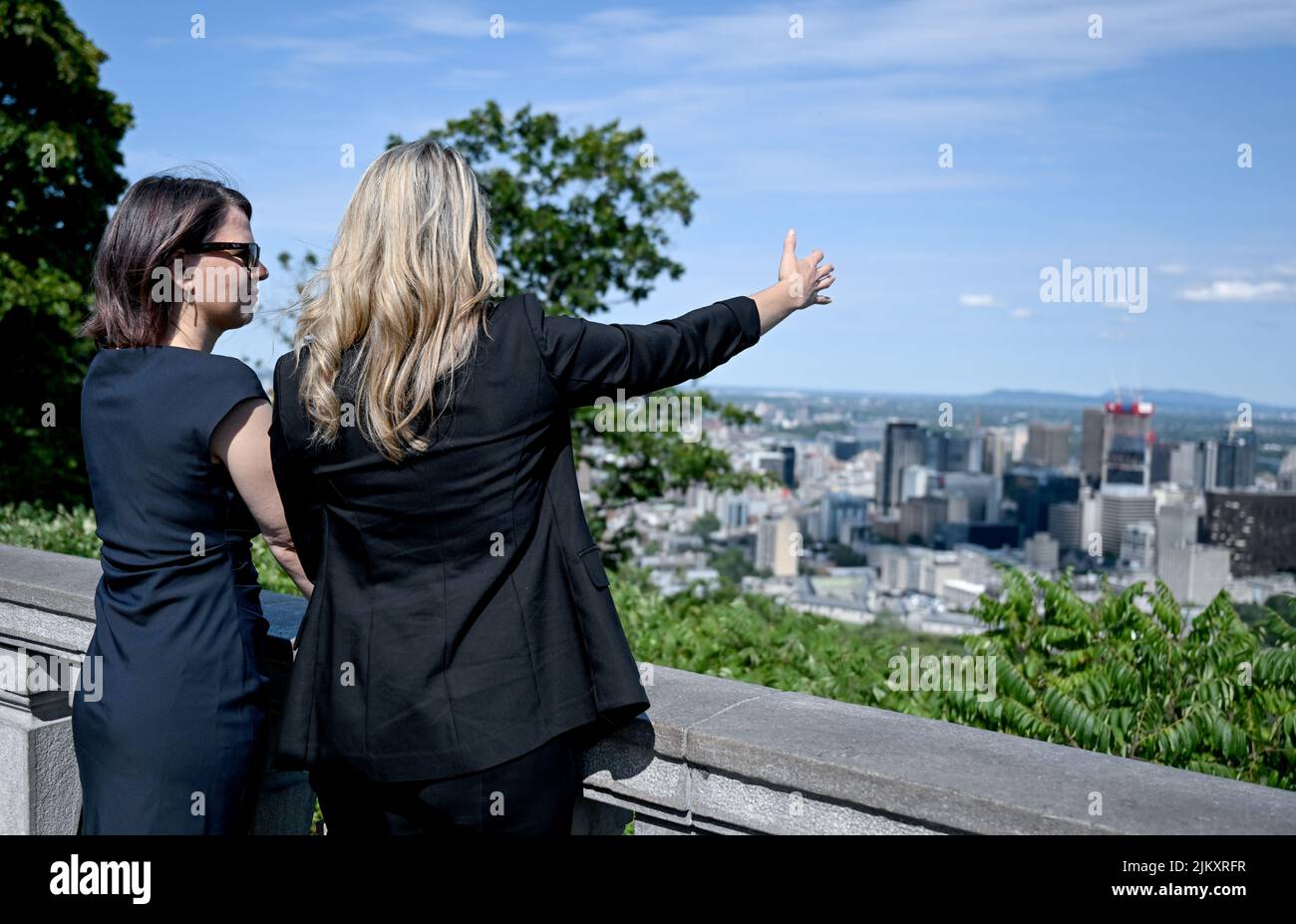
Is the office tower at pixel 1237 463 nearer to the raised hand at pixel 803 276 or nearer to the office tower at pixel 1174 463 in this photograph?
the office tower at pixel 1174 463

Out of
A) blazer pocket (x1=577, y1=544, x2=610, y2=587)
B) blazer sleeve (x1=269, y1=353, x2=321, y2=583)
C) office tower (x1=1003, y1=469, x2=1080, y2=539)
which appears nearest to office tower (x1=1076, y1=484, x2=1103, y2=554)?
office tower (x1=1003, y1=469, x2=1080, y2=539)

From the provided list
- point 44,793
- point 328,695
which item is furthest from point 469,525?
point 44,793

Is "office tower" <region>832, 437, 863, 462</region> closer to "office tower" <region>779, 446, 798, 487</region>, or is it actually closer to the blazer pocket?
"office tower" <region>779, 446, 798, 487</region>

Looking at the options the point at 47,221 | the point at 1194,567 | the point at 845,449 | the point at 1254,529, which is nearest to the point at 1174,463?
the point at 845,449

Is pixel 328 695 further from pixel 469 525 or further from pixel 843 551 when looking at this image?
pixel 843 551

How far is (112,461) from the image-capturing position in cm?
215

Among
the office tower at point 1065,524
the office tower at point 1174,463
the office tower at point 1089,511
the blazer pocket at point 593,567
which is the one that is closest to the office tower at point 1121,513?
the office tower at point 1089,511

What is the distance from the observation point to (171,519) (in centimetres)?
215

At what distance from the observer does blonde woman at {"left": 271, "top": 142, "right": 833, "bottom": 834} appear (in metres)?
1.91

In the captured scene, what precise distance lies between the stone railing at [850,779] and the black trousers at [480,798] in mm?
254

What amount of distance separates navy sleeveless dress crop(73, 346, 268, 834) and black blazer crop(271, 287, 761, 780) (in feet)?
0.74

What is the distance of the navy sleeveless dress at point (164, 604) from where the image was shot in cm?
213

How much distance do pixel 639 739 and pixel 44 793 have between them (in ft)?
6.65

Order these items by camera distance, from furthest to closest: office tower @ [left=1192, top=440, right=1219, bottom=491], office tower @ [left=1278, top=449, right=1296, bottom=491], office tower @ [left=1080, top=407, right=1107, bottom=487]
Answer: office tower @ [left=1080, top=407, right=1107, bottom=487]
office tower @ [left=1192, top=440, right=1219, bottom=491]
office tower @ [left=1278, top=449, right=1296, bottom=491]
